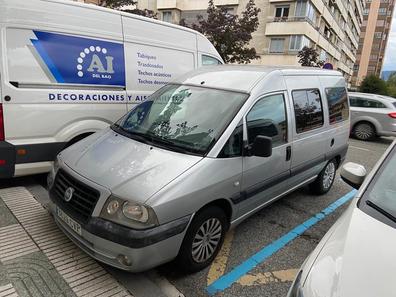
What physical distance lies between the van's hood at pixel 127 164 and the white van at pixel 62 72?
3.82 ft

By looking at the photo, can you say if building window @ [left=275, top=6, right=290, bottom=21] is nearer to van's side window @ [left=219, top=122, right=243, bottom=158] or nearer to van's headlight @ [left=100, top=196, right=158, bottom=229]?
van's side window @ [left=219, top=122, right=243, bottom=158]

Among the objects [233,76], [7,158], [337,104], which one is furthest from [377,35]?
[7,158]

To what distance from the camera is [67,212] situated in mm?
2865

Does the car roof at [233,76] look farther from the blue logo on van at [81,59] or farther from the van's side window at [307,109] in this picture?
the blue logo on van at [81,59]

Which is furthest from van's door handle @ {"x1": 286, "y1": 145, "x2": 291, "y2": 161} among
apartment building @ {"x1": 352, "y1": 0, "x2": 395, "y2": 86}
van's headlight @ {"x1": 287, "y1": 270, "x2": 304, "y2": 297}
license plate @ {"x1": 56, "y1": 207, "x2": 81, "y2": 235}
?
apartment building @ {"x1": 352, "y1": 0, "x2": 395, "y2": 86}

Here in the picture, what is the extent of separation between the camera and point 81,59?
4520 millimetres

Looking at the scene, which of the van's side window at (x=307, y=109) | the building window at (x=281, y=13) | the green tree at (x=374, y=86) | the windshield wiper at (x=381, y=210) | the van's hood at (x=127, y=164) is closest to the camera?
the windshield wiper at (x=381, y=210)

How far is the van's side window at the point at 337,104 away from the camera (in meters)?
4.97

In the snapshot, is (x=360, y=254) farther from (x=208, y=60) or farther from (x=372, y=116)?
(x=372, y=116)

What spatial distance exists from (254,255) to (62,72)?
3.30 m

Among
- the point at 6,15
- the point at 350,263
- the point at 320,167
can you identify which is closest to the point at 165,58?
the point at 6,15

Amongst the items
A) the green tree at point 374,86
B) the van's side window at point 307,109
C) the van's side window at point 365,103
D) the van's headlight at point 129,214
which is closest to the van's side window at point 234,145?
the van's headlight at point 129,214

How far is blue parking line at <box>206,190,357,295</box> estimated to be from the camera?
2918 mm

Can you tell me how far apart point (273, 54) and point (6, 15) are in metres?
29.4
